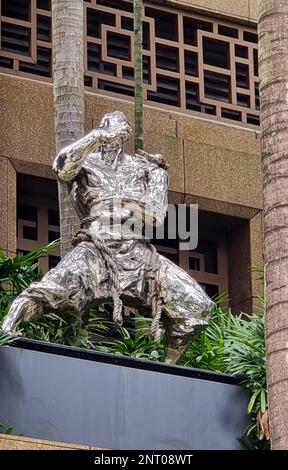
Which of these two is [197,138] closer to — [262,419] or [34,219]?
[34,219]

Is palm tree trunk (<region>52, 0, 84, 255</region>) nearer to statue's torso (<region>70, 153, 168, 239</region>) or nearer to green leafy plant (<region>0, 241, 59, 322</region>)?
green leafy plant (<region>0, 241, 59, 322</region>)

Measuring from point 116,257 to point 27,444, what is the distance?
2.39 metres

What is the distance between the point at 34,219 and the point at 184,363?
4.91 metres

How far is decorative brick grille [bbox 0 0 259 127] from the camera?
2291 cm

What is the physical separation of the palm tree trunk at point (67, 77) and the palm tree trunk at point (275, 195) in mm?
3972

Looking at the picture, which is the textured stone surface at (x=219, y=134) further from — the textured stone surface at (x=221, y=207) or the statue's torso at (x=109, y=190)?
the statue's torso at (x=109, y=190)

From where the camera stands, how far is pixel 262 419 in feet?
56.6

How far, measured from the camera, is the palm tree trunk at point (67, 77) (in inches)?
795

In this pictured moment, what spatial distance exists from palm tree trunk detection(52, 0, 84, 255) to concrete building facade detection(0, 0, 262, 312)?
167cm

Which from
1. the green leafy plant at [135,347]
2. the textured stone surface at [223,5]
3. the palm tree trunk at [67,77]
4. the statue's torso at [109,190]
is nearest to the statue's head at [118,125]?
the statue's torso at [109,190]

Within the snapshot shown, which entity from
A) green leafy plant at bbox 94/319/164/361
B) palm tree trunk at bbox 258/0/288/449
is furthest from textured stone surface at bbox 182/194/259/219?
palm tree trunk at bbox 258/0/288/449

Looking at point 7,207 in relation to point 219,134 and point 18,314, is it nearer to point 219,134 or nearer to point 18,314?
point 219,134
